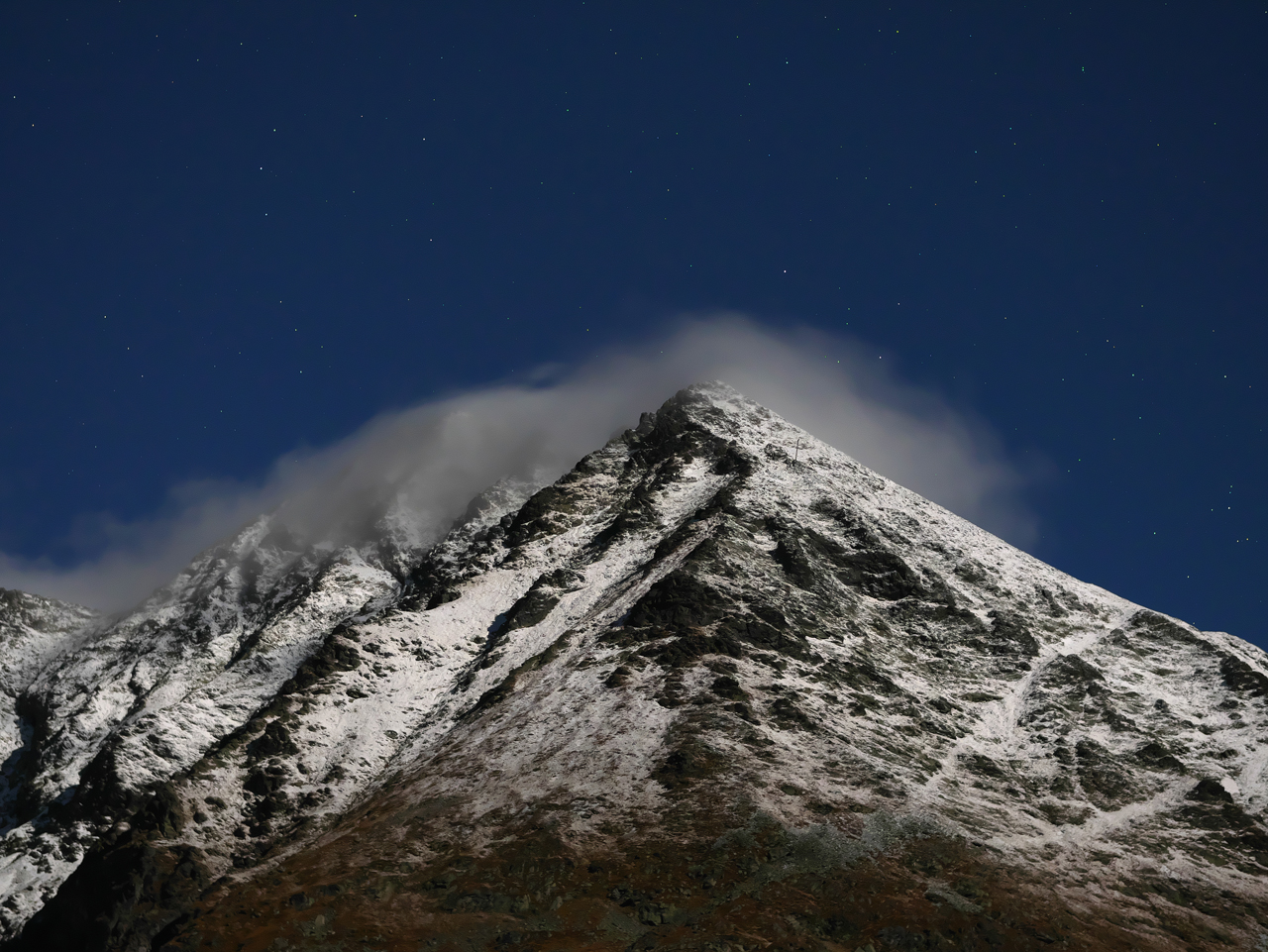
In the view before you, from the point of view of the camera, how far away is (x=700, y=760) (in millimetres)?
61094

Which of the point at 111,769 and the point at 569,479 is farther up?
the point at 569,479

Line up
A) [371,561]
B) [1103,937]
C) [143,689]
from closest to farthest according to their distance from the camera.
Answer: [1103,937], [143,689], [371,561]

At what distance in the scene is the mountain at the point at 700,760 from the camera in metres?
47.8

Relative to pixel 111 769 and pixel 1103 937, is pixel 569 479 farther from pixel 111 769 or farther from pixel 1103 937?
pixel 1103 937

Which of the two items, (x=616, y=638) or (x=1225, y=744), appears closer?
(x=1225, y=744)

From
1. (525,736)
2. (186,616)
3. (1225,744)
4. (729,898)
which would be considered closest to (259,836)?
(525,736)

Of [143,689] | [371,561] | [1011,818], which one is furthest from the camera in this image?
[371,561]

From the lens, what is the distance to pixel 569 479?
13875cm

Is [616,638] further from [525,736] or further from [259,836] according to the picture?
[259,836]

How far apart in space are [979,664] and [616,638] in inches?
1303

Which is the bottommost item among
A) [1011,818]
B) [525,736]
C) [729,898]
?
[729,898]

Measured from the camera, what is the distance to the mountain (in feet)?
157

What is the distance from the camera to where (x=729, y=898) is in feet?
154

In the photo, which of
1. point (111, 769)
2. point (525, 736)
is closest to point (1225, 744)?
point (525, 736)
